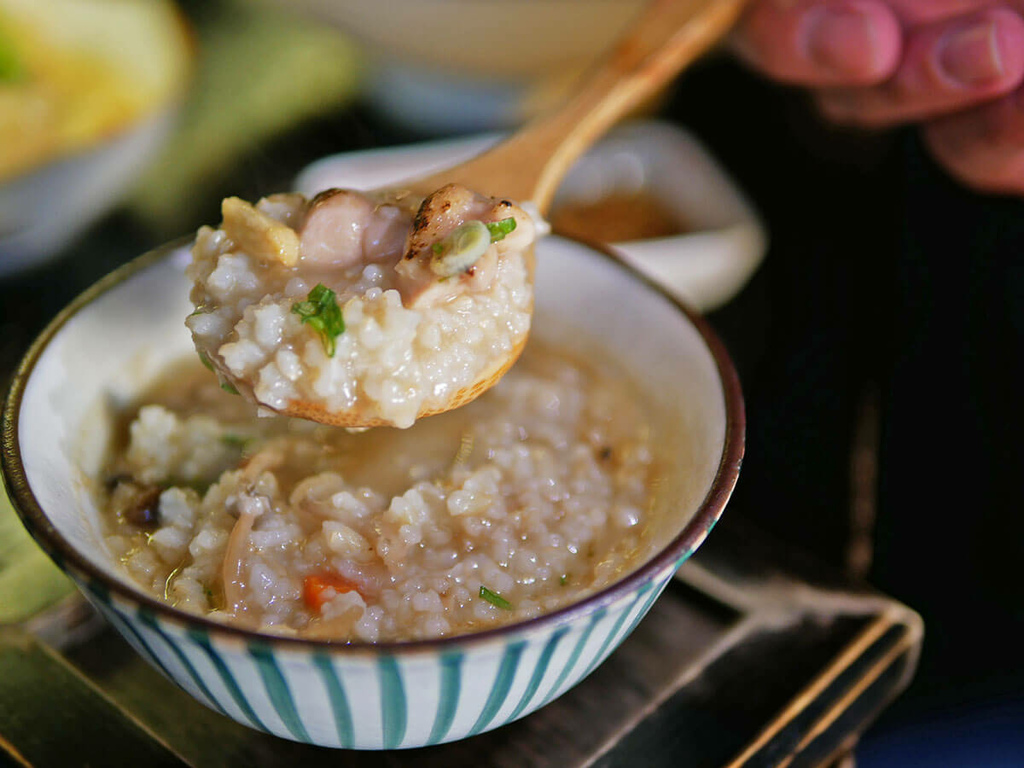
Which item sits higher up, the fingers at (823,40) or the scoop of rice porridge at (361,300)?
the scoop of rice porridge at (361,300)

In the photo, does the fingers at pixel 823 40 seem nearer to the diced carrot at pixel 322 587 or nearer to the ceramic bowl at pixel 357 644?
the ceramic bowl at pixel 357 644

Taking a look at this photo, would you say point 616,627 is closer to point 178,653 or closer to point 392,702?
point 392,702

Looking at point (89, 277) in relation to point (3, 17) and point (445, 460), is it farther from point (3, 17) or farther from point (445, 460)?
point (445, 460)

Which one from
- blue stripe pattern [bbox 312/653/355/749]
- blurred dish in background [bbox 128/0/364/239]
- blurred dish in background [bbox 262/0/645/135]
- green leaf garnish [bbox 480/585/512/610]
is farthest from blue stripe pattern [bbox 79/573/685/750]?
blurred dish in background [bbox 262/0/645/135]

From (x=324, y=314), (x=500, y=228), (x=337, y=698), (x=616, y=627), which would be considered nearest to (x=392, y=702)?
(x=337, y=698)

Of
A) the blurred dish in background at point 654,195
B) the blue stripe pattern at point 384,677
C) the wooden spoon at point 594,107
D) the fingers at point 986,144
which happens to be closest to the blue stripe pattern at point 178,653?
the blue stripe pattern at point 384,677

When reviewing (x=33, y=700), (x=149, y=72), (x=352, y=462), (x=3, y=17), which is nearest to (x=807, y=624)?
(x=352, y=462)
